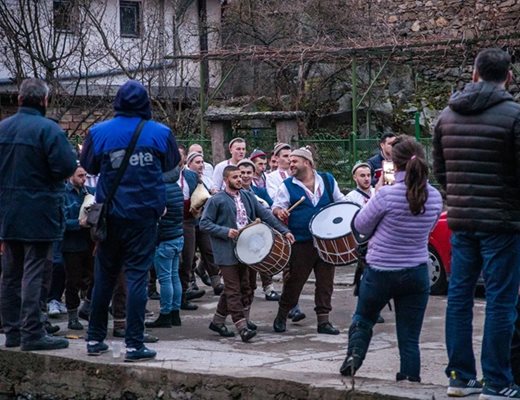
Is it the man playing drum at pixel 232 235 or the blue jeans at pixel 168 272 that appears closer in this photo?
the man playing drum at pixel 232 235

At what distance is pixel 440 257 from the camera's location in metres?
14.7

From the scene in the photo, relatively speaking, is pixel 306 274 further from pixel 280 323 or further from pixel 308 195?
pixel 308 195

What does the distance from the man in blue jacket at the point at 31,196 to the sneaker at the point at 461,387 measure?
365 centimetres

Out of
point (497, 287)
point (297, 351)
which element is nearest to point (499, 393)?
point (497, 287)

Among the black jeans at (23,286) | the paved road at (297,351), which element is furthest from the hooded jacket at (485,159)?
the black jeans at (23,286)

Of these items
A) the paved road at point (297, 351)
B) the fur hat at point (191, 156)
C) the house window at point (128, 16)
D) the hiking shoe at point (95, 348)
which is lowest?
the paved road at point (297, 351)

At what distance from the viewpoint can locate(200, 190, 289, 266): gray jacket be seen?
37.6 feet

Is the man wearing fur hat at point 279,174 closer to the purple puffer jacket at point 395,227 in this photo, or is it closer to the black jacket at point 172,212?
the black jacket at point 172,212

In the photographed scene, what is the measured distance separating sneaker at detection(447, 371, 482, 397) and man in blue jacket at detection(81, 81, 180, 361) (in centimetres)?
272

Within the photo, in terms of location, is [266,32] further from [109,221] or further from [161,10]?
[109,221]

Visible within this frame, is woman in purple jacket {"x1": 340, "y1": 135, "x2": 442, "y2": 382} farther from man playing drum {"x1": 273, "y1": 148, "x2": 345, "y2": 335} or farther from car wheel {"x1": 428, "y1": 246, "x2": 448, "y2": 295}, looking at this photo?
car wheel {"x1": 428, "y1": 246, "x2": 448, "y2": 295}

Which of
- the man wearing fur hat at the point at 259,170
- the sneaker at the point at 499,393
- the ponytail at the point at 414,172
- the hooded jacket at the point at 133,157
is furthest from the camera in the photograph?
the man wearing fur hat at the point at 259,170

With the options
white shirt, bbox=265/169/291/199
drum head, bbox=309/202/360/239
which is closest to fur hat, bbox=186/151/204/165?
white shirt, bbox=265/169/291/199

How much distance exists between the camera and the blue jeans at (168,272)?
39.9 feet
